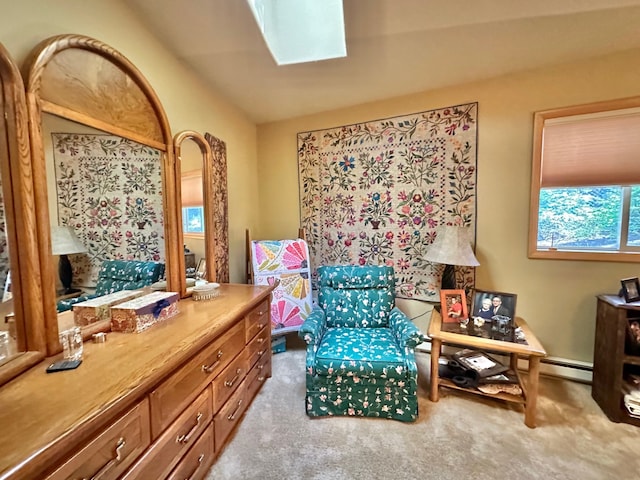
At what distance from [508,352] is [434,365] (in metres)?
0.48

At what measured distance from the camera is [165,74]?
175 centimetres

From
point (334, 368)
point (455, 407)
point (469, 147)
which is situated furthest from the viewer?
point (469, 147)

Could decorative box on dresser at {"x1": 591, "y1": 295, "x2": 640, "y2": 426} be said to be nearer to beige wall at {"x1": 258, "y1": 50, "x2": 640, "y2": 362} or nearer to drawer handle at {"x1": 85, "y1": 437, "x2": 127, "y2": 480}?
beige wall at {"x1": 258, "y1": 50, "x2": 640, "y2": 362}

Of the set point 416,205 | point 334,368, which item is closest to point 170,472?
point 334,368

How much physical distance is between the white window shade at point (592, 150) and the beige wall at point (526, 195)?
0.41 feet

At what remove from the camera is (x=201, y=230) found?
2.07 m

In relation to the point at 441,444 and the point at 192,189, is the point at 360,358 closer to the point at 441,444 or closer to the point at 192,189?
the point at 441,444

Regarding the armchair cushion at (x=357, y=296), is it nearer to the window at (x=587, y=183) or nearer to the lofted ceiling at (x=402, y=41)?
the window at (x=587, y=183)

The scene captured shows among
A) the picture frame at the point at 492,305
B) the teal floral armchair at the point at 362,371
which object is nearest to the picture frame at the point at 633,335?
the picture frame at the point at 492,305

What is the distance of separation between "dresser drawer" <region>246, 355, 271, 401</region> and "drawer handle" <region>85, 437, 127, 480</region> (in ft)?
3.21

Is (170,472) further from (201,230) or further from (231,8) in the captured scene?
(231,8)

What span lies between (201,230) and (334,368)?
4.46 ft

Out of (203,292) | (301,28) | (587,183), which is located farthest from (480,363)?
(301,28)

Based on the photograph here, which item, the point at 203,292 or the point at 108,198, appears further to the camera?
the point at 203,292
